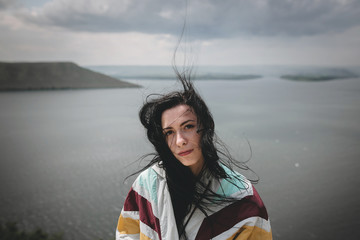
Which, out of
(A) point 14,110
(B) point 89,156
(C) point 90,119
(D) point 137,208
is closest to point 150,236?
(D) point 137,208

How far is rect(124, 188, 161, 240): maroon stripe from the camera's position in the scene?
1.54 m

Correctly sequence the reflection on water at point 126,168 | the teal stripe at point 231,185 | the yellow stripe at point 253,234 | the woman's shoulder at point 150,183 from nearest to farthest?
the yellow stripe at point 253,234 < the teal stripe at point 231,185 < the woman's shoulder at point 150,183 < the reflection on water at point 126,168

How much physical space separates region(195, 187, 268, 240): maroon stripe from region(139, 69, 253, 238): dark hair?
66 mm

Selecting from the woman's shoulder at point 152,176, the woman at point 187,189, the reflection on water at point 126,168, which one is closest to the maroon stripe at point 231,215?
the woman at point 187,189

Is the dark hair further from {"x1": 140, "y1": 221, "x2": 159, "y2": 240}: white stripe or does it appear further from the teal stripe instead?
{"x1": 140, "y1": 221, "x2": 159, "y2": 240}: white stripe

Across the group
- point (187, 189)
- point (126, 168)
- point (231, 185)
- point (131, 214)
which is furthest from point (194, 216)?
point (126, 168)

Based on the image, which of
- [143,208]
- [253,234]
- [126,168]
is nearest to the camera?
[253,234]

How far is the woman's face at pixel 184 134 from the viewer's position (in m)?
1.52

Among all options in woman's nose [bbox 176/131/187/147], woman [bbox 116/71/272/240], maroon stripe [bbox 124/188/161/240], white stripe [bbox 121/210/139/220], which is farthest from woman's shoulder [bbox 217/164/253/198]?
white stripe [bbox 121/210/139/220]

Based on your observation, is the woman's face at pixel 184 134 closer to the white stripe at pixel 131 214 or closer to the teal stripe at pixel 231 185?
the teal stripe at pixel 231 185

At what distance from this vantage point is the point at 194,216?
4.97 ft

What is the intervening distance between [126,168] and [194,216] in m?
10.1

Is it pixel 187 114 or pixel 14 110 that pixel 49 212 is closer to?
pixel 187 114

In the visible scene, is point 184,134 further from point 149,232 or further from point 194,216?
point 149,232
